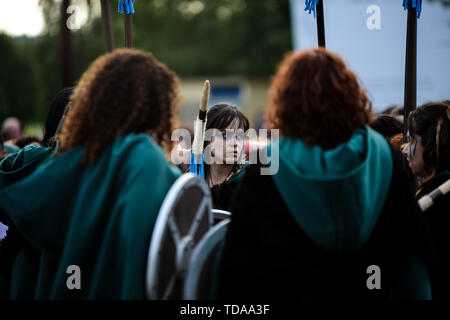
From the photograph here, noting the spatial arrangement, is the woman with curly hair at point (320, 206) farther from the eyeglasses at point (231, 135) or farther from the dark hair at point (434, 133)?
the eyeglasses at point (231, 135)

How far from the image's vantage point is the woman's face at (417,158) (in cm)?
278

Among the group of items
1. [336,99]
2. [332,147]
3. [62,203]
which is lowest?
[62,203]

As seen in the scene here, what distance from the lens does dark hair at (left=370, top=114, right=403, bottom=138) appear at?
3733 mm

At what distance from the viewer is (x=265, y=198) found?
206 centimetres

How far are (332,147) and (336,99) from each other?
19cm

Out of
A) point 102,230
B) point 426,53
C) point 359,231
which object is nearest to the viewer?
point 359,231

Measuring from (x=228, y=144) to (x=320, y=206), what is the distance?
171 centimetres

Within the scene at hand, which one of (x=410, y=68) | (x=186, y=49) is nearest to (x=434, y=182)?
(x=410, y=68)

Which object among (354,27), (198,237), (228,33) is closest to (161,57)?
(228,33)

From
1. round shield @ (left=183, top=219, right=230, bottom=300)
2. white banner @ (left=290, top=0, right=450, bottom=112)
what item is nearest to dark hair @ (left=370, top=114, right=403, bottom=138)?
round shield @ (left=183, top=219, right=230, bottom=300)

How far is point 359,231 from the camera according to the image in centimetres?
197

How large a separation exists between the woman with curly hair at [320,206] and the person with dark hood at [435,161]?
48 centimetres

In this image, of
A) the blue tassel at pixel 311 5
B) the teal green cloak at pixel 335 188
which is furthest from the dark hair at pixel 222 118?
the teal green cloak at pixel 335 188
